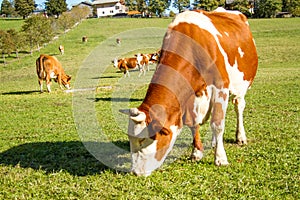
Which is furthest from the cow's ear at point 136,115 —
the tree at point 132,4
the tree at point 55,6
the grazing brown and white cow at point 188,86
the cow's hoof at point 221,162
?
the tree at point 132,4

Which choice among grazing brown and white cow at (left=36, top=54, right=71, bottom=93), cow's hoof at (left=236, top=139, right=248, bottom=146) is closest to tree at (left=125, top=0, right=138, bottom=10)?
grazing brown and white cow at (left=36, top=54, right=71, bottom=93)

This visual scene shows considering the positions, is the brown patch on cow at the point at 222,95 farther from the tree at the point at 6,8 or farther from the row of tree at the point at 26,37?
the tree at the point at 6,8

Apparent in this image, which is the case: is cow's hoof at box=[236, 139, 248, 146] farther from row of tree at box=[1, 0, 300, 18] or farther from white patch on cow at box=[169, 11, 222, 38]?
row of tree at box=[1, 0, 300, 18]

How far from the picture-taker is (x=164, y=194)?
17.7ft

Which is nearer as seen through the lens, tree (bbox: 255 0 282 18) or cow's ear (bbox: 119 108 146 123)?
cow's ear (bbox: 119 108 146 123)

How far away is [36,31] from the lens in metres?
47.0

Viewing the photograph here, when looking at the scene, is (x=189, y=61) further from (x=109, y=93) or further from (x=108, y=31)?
A: (x=108, y=31)

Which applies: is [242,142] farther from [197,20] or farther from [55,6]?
[55,6]

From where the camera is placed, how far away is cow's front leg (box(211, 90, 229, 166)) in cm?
624

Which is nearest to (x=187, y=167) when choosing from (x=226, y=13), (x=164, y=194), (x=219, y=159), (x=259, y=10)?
(x=219, y=159)

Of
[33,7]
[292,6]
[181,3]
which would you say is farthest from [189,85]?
[33,7]

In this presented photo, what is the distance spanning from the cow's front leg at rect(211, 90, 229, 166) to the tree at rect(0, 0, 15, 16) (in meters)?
135

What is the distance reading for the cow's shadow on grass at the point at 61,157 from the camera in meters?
6.81

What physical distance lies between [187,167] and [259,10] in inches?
3587
